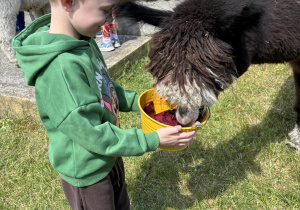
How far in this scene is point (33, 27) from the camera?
1.26 m

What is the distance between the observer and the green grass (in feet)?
6.50

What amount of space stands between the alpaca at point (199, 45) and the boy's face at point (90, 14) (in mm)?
419

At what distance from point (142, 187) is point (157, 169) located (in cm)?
19

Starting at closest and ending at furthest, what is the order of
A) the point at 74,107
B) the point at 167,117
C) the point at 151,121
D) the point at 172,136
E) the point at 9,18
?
the point at 74,107 → the point at 172,136 → the point at 151,121 → the point at 167,117 → the point at 9,18

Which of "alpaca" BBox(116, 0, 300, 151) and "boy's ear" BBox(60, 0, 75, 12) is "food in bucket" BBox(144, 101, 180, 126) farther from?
"boy's ear" BBox(60, 0, 75, 12)

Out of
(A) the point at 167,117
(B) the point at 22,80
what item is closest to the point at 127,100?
(A) the point at 167,117

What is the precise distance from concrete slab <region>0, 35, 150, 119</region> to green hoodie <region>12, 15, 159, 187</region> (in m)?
1.53

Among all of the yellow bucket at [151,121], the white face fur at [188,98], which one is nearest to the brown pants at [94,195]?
the yellow bucket at [151,121]

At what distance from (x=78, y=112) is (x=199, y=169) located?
1.46 metres

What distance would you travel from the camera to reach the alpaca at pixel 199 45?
133 centimetres

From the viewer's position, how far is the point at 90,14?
1011 mm

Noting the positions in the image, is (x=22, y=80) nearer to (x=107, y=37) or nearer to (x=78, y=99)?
(x=107, y=37)

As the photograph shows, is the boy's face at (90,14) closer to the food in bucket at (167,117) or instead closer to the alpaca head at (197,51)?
the alpaca head at (197,51)

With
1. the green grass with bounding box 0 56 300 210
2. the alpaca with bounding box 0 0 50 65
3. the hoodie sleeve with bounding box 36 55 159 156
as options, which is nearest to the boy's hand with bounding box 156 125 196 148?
the hoodie sleeve with bounding box 36 55 159 156
